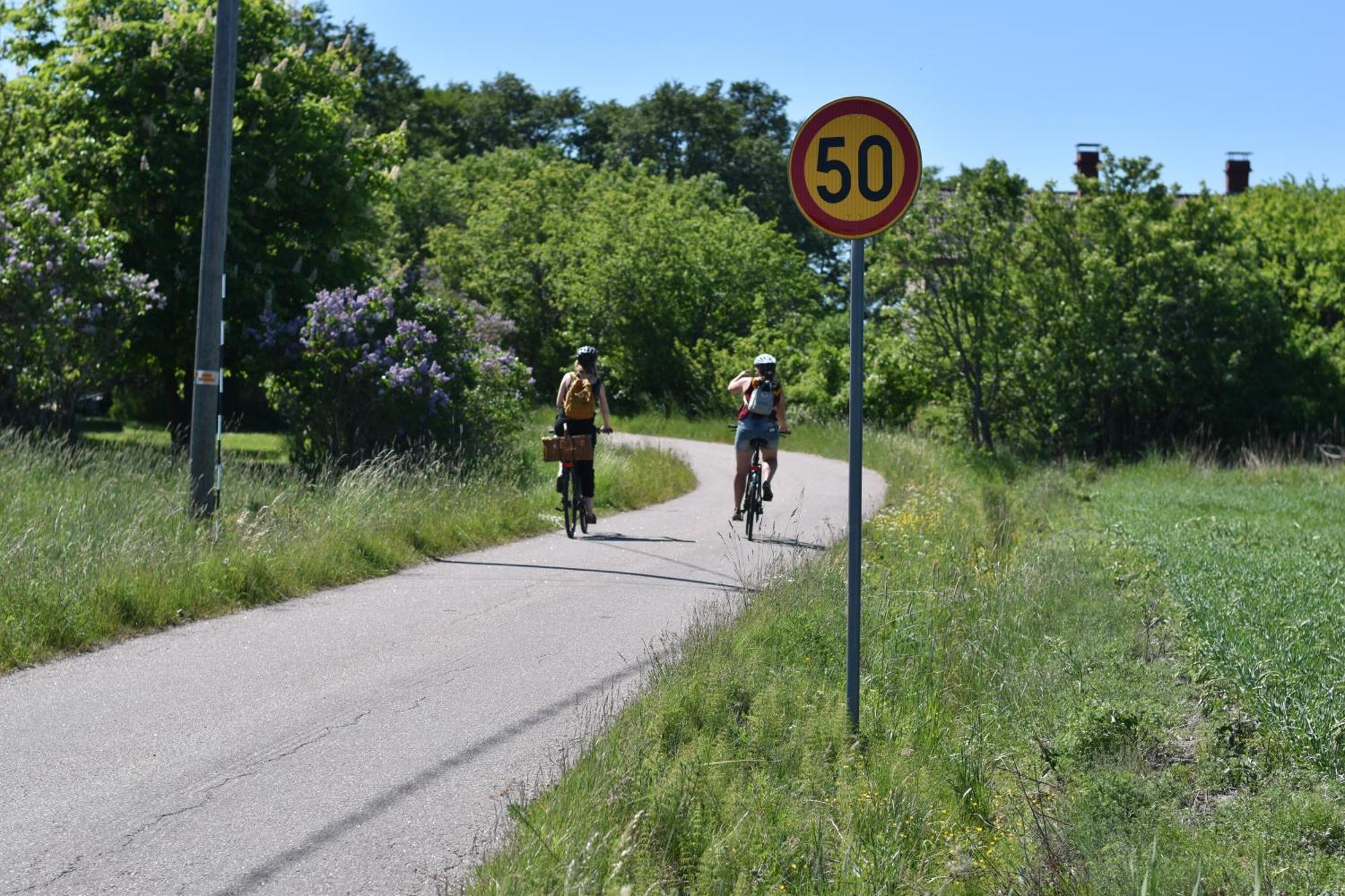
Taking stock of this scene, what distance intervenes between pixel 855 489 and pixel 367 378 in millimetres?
13145

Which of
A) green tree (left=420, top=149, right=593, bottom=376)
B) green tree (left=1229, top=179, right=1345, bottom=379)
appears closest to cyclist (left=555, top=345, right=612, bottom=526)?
green tree (left=1229, top=179, right=1345, bottom=379)

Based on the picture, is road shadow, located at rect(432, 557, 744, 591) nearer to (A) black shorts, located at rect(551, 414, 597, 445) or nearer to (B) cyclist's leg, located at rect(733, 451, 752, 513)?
(A) black shorts, located at rect(551, 414, 597, 445)

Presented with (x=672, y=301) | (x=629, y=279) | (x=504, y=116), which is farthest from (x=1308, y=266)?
(x=504, y=116)

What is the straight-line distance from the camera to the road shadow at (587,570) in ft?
38.4

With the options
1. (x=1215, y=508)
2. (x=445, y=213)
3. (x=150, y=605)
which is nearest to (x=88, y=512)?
(x=150, y=605)

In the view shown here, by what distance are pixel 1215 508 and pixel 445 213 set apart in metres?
46.7

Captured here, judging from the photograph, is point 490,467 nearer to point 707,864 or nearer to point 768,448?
point 768,448

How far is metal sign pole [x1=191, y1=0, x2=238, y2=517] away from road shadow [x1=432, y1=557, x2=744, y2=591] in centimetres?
216

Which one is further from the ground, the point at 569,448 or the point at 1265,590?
the point at 569,448

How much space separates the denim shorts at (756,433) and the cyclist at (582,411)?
151 cm

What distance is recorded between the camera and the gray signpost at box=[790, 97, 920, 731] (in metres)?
6.06

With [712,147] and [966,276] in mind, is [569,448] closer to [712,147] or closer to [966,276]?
[966,276]

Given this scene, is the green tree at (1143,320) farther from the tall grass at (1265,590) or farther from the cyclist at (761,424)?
the cyclist at (761,424)

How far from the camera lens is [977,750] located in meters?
6.34
